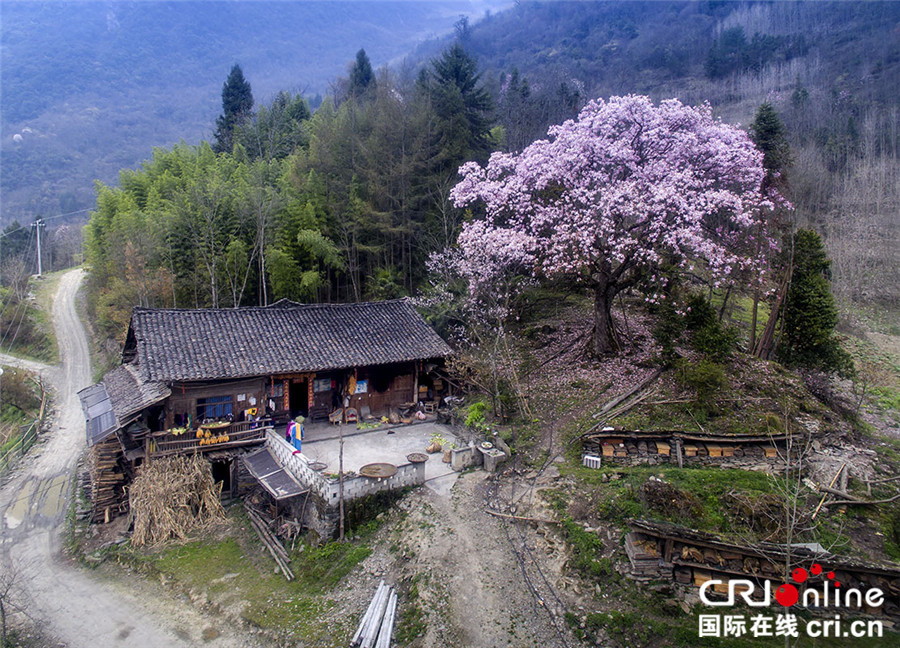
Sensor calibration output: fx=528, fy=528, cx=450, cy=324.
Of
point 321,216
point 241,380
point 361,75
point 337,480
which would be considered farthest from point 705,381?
point 361,75

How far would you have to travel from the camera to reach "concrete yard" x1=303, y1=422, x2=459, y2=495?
14750 mm

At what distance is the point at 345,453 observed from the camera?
15828 millimetres

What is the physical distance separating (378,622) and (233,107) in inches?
1636

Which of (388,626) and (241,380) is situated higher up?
(241,380)

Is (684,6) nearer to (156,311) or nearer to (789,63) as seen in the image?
(789,63)

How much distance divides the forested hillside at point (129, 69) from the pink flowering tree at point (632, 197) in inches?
1784

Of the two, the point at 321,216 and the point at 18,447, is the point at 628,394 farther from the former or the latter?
the point at 18,447

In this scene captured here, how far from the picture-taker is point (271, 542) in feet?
46.0

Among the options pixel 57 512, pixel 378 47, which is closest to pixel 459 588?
pixel 57 512

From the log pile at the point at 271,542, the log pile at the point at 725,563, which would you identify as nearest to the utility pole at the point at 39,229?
the log pile at the point at 271,542

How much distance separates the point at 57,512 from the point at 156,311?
7454mm

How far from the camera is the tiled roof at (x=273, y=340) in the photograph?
16.2 metres

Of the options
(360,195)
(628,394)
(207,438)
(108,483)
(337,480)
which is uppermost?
(360,195)

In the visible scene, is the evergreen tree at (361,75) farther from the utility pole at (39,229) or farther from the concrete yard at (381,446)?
the concrete yard at (381,446)
